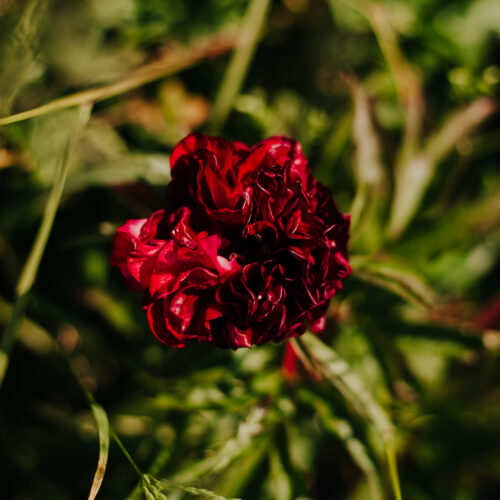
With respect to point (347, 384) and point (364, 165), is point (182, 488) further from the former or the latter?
point (364, 165)

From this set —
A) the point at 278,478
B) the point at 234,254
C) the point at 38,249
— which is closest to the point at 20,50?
the point at 38,249

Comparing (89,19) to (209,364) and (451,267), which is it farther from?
(451,267)

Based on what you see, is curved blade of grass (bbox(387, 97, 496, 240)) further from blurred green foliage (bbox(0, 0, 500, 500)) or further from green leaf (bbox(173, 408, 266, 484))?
green leaf (bbox(173, 408, 266, 484))

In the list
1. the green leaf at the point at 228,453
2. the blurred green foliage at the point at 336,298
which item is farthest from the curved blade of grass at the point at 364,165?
the green leaf at the point at 228,453

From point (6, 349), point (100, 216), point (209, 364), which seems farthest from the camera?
point (100, 216)

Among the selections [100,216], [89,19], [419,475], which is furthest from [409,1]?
[419,475]

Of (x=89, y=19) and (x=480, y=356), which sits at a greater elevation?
(x=89, y=19)

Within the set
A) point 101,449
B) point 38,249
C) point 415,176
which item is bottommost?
point 101,449
